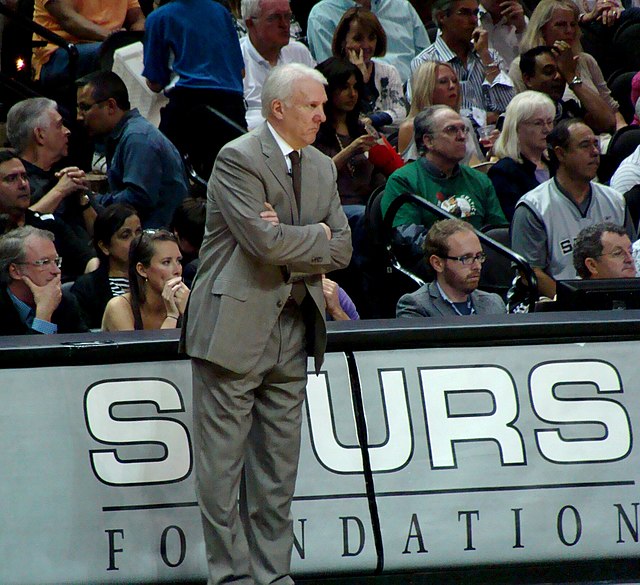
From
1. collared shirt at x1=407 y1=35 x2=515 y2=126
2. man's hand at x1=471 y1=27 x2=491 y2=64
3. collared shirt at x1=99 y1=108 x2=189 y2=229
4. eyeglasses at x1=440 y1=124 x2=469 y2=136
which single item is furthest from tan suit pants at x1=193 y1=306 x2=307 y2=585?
man's hand at x1=471 y1=27 x2=491 y2=64

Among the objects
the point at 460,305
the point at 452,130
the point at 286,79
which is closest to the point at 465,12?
the point at 452,130

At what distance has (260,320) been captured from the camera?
3.92 meters

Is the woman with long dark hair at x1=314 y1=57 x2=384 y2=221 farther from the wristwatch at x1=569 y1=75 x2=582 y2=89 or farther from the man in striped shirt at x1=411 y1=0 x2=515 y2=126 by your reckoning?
the wristwatch at x1=569 y1=75 x2=582 y2=89

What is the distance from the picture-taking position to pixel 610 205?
6.93 m

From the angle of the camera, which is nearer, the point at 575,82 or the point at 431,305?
the point at 431,305

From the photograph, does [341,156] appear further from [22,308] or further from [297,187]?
[297,187]

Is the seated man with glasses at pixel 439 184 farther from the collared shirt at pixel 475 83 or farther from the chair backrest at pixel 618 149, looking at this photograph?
the collared shirt at pixel 475 83

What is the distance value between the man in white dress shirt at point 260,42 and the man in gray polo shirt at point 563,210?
212cm

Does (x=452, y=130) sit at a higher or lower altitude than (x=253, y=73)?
lower

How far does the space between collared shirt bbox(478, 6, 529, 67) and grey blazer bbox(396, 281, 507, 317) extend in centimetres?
467

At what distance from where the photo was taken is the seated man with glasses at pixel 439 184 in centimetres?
681

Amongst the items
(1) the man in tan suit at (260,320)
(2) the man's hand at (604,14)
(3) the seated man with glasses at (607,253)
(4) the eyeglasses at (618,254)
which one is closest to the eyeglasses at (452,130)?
(3) the seated man with glasses at (607,253)

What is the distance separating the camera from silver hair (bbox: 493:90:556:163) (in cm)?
759

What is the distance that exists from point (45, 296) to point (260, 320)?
1.77 m
